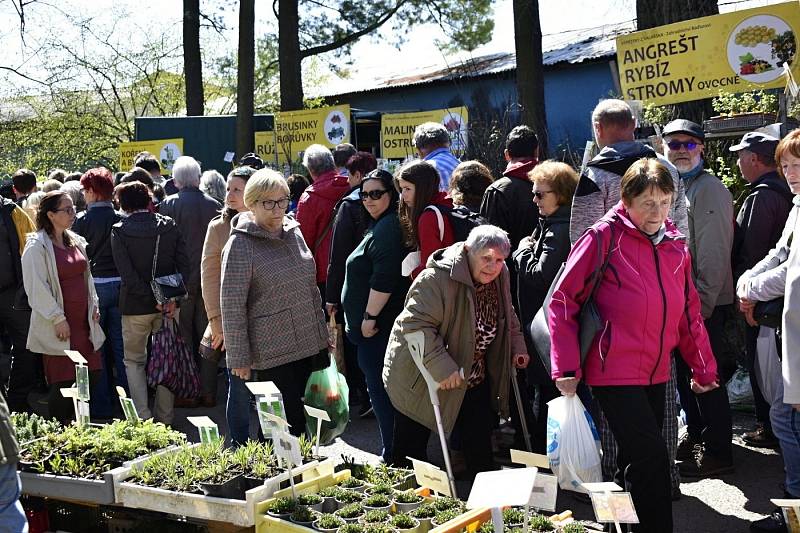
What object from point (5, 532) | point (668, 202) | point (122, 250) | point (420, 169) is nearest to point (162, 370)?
point (122, 250)

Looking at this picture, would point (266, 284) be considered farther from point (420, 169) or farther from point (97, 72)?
point (97, 72)

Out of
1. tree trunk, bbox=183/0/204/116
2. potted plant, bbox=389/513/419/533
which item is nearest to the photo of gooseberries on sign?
potted plant, bbox=389/513/419/533

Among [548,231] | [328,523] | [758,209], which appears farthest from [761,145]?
[328,523]

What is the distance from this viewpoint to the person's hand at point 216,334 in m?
5.74

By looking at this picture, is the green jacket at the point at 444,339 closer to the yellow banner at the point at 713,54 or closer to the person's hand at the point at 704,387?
the person's hand at the point at 704,387

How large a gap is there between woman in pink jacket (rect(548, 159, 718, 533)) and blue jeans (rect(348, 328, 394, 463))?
5.97ft

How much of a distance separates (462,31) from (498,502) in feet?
57.9

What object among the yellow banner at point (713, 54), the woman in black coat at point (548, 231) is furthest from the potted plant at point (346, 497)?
the yellow banner at point (713, 54)

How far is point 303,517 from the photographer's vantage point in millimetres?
3930

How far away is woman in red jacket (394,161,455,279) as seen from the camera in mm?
5520

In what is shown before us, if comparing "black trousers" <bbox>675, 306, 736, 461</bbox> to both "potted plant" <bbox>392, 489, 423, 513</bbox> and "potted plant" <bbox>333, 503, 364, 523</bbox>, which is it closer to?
"potted plant" <bbox>392, 489, 423, 513</bbox>

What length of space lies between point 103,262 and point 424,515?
460 centimetres

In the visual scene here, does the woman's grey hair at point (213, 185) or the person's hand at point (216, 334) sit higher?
the woman's grey hair at point (213, 185)

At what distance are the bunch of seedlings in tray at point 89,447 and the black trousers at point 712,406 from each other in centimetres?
298
